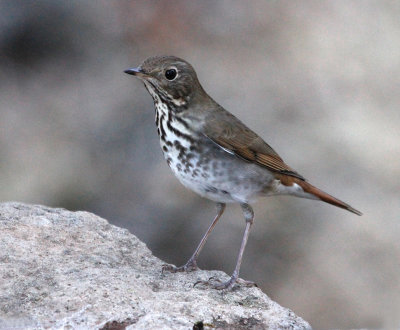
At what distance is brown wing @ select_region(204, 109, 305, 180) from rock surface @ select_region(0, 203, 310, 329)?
33.7 inches

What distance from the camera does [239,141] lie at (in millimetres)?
6285

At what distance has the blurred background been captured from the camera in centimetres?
817

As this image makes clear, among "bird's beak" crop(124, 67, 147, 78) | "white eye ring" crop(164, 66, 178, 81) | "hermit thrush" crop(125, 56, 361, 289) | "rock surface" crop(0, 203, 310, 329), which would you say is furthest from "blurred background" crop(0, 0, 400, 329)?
"bird's beak" crop(124, 67, 147, 78)

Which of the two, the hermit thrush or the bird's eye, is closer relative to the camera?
the hermit thrush

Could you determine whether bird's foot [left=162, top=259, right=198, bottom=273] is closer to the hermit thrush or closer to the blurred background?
the hermit thrush

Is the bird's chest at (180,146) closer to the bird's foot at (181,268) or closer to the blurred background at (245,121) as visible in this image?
the bird's foot at (181,268)

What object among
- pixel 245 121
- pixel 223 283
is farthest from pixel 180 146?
pixel 245 121

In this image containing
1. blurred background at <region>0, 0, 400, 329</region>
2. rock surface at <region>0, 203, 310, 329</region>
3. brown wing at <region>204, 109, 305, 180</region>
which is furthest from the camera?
blurred background at <region>0, 0, 400, 329</region>

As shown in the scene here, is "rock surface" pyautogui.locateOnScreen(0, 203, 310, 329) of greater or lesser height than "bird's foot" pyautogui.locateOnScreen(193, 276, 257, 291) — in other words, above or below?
below

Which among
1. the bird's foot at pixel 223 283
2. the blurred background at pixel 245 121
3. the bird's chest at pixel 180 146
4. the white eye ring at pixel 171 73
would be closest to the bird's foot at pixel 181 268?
the bird's foot at pixel 223 283

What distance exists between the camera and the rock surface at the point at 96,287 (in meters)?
4.68

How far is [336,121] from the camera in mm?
8945

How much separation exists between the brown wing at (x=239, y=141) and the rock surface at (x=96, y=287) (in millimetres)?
856

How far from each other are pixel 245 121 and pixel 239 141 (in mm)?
2632
